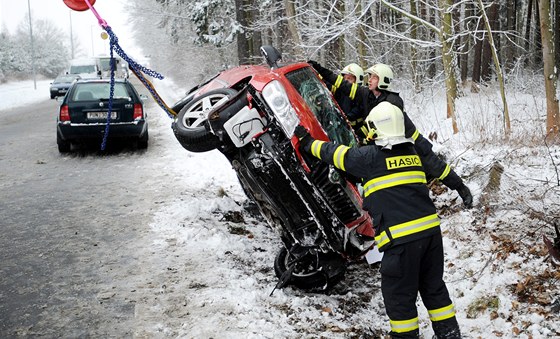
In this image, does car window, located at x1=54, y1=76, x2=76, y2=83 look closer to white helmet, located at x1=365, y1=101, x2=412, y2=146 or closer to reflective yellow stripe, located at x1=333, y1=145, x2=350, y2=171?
reflective yellow stripe, located at x1=333, y1=145, x2=350, y2=171

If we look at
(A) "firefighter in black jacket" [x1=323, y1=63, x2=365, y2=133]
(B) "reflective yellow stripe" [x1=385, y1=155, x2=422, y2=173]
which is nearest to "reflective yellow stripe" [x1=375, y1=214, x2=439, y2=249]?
(B) "reflective yellow stripe" [x1=385, y1=155, x2=422, y2=173]

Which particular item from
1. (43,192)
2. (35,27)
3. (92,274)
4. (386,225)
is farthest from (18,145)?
(35,27)

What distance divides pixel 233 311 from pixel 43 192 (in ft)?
15.4

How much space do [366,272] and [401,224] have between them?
200cm

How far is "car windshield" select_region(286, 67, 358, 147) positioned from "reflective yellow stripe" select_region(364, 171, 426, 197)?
115 cm

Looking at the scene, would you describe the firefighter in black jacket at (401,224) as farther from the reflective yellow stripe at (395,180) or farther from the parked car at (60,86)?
the parked car at (60,86)

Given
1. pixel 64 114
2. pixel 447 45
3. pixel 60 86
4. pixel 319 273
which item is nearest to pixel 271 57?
pixel 319 273

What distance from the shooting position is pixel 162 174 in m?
8.46

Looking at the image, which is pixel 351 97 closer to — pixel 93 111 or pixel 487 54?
pixel 93 111

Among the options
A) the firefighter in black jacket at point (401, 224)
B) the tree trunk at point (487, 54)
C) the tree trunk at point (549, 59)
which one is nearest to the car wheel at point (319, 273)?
the firefighter in black jacket at point (401, 224)

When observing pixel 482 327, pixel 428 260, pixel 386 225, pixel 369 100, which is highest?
pixel 369 100

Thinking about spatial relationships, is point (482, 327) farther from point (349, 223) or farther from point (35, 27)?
point (35, 27)

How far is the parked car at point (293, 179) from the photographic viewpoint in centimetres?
423

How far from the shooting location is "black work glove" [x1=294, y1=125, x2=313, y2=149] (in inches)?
155
